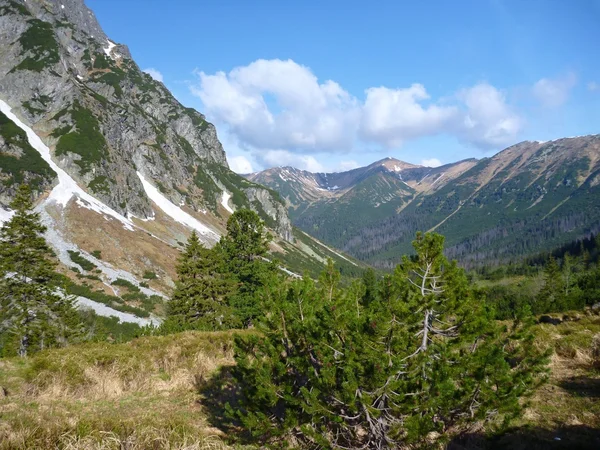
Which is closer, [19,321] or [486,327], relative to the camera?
[486,327]

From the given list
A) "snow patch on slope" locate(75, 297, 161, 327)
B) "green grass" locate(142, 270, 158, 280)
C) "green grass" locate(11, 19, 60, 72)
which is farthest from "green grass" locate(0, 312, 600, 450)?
"green grass" locate(11, 19, 60, 72)

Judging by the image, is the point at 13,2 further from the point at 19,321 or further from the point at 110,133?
the point at 19,321

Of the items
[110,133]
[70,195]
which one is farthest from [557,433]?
[110,133]

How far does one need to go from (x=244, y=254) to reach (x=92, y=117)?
10120 centimetres

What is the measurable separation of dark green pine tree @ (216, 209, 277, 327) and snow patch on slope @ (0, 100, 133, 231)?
56272 mm

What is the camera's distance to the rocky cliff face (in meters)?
92.4

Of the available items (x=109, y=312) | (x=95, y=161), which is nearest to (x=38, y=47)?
(x=95, y=161)

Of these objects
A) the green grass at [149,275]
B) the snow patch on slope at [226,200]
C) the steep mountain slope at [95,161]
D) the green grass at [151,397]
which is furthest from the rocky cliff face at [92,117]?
the green grass at [151,397]

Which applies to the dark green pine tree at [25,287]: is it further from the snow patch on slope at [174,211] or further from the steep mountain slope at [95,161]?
the snow patch on slope at [174,211]

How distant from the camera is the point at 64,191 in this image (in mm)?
76375

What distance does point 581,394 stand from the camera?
8836mm

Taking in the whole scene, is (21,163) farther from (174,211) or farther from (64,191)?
(174,211)

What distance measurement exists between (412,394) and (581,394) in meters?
5.82

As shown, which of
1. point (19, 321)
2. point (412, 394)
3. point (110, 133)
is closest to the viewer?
point (412, 394)
